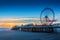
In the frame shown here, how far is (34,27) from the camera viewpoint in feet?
112

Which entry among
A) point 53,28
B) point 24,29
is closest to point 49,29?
point 53,28

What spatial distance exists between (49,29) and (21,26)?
19.5ft

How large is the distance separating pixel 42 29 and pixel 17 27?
5431mm

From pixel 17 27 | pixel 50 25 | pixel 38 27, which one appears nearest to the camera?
pixel 50 25

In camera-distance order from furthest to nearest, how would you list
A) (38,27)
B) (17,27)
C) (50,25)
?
1. (17,27)
2. (38,27)
3. (50,25)

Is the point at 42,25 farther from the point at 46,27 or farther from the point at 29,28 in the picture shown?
the point at 29,28

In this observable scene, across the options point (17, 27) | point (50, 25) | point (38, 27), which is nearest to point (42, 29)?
point (38, 27)

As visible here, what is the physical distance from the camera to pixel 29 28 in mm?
34906

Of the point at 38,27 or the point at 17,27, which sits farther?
the point at 17,27

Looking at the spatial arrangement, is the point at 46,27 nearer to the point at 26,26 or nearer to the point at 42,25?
the point at 42,25

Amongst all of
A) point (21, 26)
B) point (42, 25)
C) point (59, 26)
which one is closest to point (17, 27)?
point (21, 26)

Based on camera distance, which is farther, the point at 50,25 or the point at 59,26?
the point at 59,26

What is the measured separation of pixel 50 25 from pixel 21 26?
693cm

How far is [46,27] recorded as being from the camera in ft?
108
